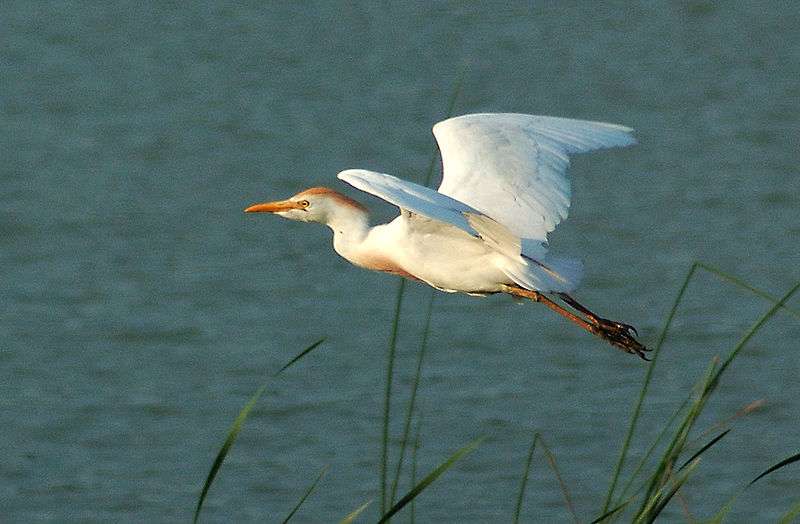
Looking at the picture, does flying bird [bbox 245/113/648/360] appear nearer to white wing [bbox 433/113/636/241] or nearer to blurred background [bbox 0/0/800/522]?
white wing [bbox 433/113/636/241]

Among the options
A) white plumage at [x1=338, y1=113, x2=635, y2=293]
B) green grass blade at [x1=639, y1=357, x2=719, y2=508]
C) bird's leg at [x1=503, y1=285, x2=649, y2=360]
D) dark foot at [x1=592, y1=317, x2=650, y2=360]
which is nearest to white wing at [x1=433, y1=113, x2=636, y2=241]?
white plumage at [x1=338, y1=113, x2=635, y2=293]

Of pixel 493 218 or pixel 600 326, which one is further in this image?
pixel 600 326

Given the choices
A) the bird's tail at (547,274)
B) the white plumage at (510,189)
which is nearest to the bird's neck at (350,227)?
the white plumage at (510,189)

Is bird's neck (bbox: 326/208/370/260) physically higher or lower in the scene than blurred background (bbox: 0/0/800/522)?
higher

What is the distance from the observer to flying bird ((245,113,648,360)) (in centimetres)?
514

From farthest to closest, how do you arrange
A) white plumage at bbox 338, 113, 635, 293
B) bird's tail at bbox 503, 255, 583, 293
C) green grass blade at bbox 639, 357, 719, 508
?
1. white plumage at bbox 338, 113, 635, 293
2. bird's tail at bbox 503, 255, 583, 293
3. green grass blade at bbox 639, 357, 719, 508

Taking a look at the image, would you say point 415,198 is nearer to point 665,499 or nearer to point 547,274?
point 547,274

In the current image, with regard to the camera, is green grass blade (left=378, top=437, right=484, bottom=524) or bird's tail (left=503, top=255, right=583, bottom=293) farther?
bird's tail (left=503, top=255, right=583, bottom=293)

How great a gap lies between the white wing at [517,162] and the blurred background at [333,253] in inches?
50.7

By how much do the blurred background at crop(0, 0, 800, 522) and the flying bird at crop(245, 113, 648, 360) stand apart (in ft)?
4.60

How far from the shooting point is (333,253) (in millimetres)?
9922

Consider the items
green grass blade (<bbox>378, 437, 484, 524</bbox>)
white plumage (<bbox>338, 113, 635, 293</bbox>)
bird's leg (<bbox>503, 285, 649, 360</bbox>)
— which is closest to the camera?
green grass blade (<bbox>378, 437, 484, 524</bbox>)

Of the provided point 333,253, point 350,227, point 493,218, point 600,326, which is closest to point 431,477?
point 493,218

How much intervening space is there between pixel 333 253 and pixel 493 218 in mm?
4795
